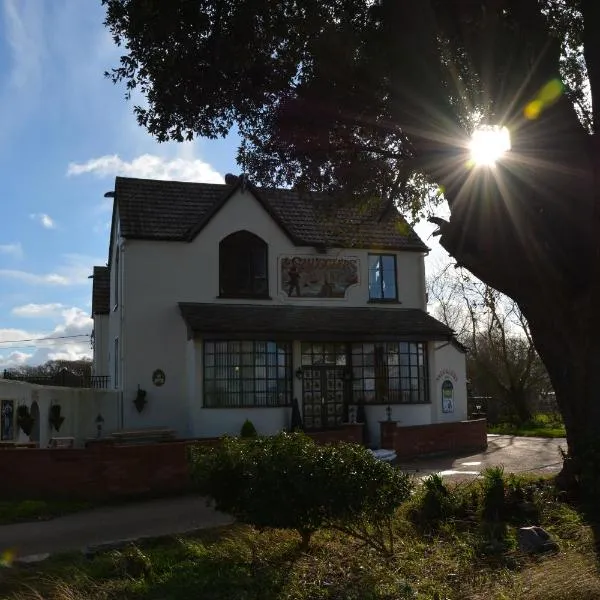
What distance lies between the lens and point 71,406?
20547 millimetres

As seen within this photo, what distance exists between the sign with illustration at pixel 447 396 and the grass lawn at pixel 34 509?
13.4 m

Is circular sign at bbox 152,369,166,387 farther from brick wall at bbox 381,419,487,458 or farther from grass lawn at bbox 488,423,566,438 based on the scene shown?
grass lawn at bbox 488,423,566,438

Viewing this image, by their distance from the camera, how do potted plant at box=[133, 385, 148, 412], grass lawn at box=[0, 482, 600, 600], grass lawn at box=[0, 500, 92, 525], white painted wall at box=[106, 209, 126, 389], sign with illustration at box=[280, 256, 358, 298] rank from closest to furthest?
grass lawn at box=[0, 482, 600, 600] < grass lawn at box=[0, 500, 92, 525] < potted plant at box=[133, 385, 148, 412] < white painted wall at box=[106, 209, 126, 389] < sign with illustration at box=[280, 256, 358, 298]

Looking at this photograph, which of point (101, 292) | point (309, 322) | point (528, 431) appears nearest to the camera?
point (309, 322)

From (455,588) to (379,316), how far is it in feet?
53.8

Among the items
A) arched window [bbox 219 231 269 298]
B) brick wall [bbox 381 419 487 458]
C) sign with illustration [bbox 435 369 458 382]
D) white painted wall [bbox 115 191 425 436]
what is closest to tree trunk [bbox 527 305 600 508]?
brick wall [bbox 381 419 487 458]

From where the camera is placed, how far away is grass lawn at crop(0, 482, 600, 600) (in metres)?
5.96

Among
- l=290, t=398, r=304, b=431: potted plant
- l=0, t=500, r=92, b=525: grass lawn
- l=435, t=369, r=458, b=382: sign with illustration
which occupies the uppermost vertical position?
l=435, t=369, r=458, b=382: sign with illustration

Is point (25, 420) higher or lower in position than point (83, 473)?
higher

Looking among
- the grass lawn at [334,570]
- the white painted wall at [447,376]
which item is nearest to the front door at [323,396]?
the white painted wall at [447,376]

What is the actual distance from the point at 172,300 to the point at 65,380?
5.68 meters

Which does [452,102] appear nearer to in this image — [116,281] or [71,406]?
[71,406]

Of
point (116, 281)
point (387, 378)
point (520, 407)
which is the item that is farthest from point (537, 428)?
point (116, 281)

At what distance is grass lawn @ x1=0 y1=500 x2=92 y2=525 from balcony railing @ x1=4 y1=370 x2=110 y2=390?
35.1 ft
